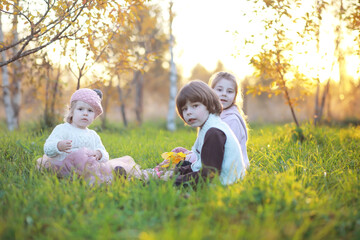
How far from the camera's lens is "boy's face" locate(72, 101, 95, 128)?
3451 mm

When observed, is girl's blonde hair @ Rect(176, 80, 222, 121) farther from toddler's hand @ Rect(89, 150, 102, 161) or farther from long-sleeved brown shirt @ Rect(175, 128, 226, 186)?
toddler's hand @ Rect(89, 150, 102, 161)

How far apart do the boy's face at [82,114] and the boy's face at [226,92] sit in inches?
71.1

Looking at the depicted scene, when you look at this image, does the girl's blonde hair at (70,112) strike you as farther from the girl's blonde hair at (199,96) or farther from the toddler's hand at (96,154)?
the girl's blonde hair at (199,96)

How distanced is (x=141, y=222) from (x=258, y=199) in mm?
905

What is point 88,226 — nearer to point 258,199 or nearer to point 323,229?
point 258,199

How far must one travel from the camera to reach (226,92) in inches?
163

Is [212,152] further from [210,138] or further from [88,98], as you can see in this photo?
[88,98]

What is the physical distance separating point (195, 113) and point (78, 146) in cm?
159

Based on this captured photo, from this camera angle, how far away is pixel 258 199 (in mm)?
2191

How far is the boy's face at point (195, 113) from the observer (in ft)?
9.62

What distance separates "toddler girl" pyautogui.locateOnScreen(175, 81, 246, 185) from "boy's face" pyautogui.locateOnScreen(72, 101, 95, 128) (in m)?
1.18

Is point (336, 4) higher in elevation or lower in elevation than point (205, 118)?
higher

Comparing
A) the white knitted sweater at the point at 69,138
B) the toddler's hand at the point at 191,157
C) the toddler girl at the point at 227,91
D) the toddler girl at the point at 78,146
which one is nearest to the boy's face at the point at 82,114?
the toddler girl at the point at 78,146

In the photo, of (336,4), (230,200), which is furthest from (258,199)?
(336,4)
